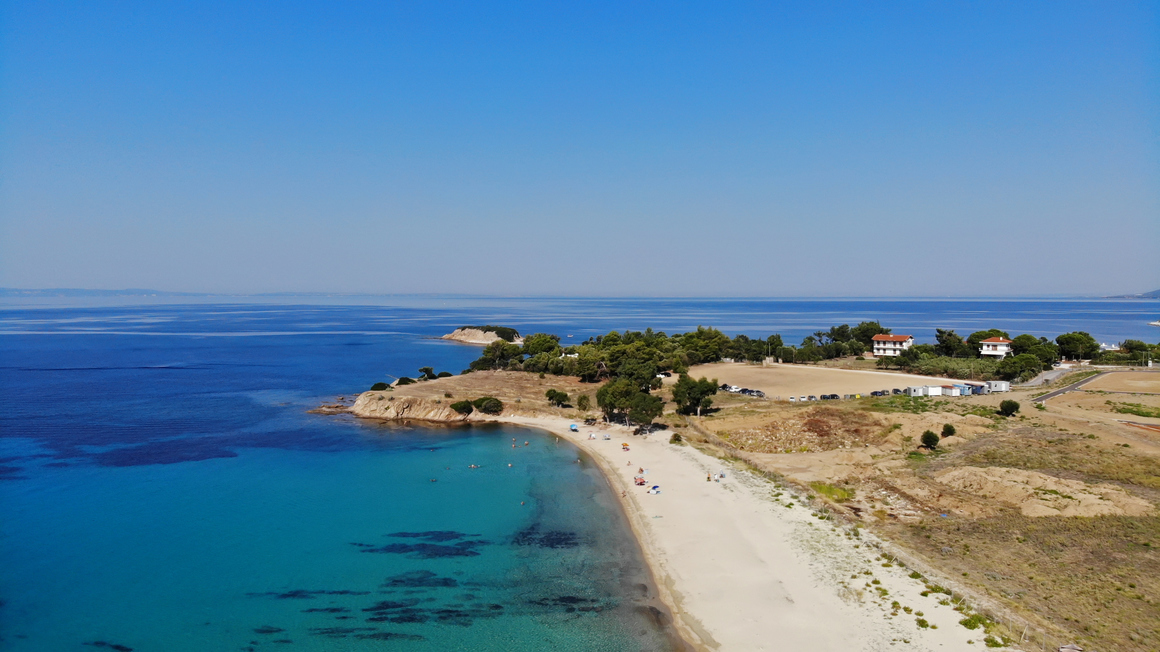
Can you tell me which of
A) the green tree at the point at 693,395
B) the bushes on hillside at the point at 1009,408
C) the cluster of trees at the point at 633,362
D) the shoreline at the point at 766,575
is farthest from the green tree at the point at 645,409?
the bushes on hillside at the point at 1009,408

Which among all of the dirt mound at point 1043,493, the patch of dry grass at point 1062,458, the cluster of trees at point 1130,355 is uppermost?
the cluster of trees at point 1130,355

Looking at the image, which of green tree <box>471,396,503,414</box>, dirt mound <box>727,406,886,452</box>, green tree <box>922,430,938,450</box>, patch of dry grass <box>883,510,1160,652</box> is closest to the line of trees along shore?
dirt mound <box>727,406,886,452</box>

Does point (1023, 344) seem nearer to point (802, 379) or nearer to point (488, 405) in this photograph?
point (802, 379)

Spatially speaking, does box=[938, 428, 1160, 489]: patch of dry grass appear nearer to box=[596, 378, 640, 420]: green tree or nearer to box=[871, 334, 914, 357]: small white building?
box=[596, 378, 640, 420]: green tree

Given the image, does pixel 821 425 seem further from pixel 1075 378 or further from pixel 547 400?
pixel 1075 378

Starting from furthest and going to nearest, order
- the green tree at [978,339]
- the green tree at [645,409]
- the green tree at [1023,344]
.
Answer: the green tree at [978,339] < the green tree at [1023,344] < the green tree at [645,409]

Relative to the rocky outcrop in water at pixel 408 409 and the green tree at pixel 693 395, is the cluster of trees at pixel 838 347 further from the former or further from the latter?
the rocky outcrop in water at pixel 408 409

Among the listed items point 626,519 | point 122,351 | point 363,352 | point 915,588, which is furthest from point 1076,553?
point 122,351
